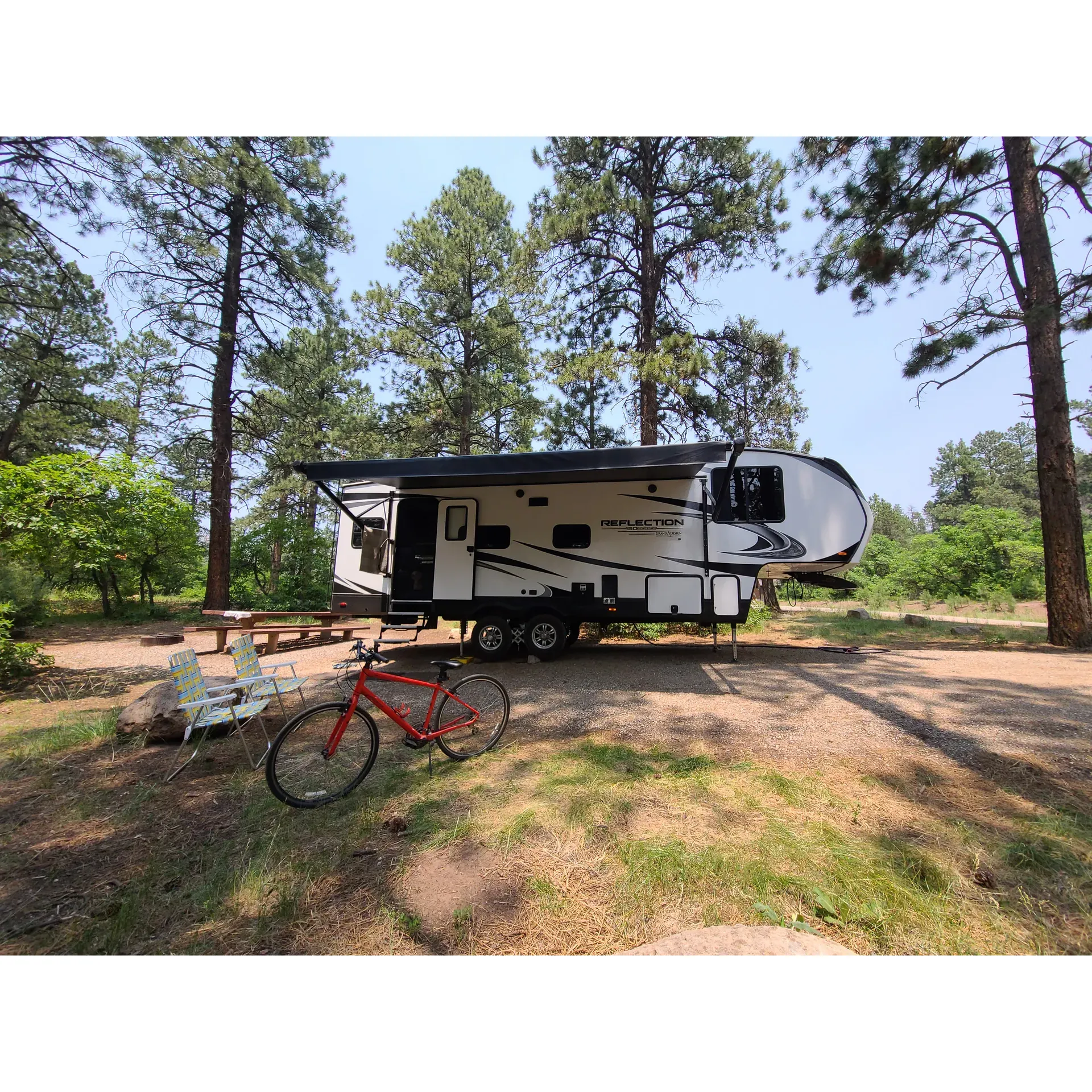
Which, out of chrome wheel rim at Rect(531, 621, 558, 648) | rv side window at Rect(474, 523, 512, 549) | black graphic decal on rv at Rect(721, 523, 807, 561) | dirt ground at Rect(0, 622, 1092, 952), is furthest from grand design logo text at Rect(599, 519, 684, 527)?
dirt ground at Rect(0, 622, 1092, 952)

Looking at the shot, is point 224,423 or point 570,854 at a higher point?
point 224,423

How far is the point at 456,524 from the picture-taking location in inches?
A: 297

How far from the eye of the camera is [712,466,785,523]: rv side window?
22.5ft

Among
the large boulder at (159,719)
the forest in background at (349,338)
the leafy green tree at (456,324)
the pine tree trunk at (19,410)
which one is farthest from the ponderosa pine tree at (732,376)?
the pine tree trunk at (19,410)

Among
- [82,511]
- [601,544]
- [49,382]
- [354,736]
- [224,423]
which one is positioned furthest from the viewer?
[49,382]

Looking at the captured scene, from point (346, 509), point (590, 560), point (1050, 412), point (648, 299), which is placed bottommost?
point (590, 560)

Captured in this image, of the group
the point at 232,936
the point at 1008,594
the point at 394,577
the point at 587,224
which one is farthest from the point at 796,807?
the point at 1008,594

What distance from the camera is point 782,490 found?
687cm

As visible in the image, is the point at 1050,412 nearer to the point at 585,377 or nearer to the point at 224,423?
the point at 585,377

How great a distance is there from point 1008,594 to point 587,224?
23674 mm

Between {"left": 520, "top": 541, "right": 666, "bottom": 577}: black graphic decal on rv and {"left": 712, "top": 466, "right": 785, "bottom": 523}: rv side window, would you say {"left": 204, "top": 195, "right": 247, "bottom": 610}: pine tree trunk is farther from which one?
{"left": 712, "top": 466, "right": 785, "bottom": 523}: rv side window

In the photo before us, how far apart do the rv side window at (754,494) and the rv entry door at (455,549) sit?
151 inches

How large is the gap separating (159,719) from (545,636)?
4.68 meters

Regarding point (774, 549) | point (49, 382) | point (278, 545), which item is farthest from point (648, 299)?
point (49, 382)
